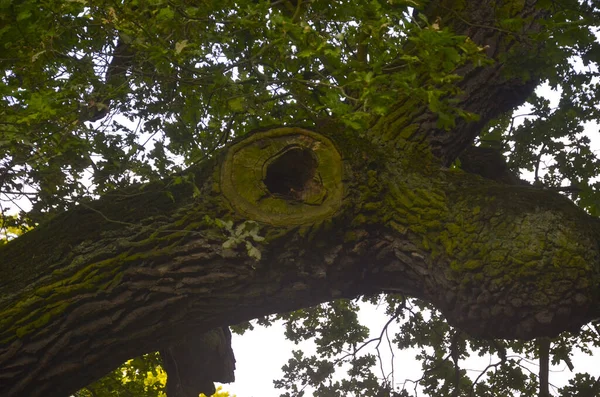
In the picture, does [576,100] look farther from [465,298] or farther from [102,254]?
[102,254]

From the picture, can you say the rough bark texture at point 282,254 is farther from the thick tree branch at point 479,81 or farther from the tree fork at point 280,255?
the thick tree branch at point 479,81

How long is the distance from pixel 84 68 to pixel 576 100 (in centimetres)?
510

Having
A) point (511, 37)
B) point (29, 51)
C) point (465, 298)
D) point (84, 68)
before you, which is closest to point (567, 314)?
point (465, 298)

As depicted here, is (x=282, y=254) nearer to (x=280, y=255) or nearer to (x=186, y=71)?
(x=280, y=255)

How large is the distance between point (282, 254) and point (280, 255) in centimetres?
1

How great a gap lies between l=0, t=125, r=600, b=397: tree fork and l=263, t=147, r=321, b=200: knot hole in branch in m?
0.01

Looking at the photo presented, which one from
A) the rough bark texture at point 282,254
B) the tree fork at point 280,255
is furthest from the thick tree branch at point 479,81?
the tree fork at point 280,255

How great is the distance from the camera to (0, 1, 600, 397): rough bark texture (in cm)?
310

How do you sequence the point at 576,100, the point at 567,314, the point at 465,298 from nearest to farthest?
the point at 567,314 → the point at 465,298 → the point at 576,100

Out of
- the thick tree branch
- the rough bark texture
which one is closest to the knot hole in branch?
the rough bark texture

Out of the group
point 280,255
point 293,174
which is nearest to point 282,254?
point 280,255

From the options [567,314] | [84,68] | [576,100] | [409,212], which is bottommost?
[567,314]

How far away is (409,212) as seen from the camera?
3.64m

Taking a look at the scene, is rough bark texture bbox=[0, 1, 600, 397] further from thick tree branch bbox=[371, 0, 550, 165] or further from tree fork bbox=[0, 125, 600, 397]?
thick tree branch bbox=[371, 0, 550, 165]
